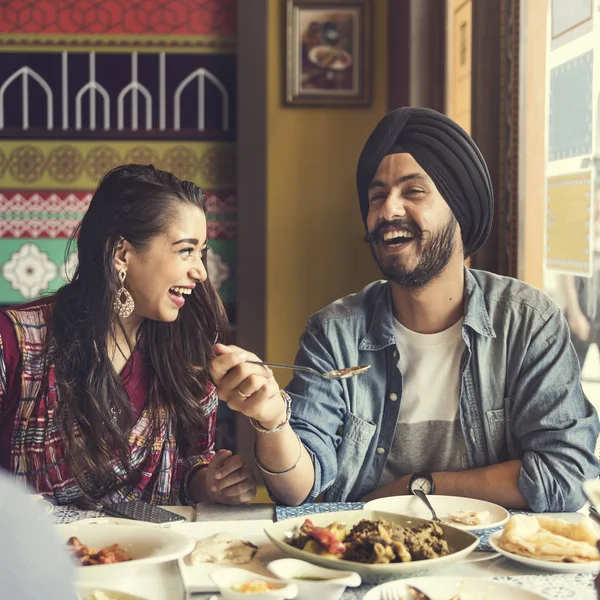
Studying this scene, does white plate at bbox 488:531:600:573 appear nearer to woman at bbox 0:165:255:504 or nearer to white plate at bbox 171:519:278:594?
white plate at bbox 171:519:278:594

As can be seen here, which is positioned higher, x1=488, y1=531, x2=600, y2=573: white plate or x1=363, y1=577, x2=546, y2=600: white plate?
x1=363, y1=577, x2=546, y2=600: white plate

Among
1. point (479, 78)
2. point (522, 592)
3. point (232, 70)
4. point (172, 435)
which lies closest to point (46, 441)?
point (172, 435)

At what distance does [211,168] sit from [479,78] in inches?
50.5

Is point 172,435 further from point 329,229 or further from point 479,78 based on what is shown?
point 329,229

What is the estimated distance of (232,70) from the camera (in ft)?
11.2

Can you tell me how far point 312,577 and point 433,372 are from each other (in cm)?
82

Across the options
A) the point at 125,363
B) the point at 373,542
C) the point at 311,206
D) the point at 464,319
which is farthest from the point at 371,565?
the point at 311,206

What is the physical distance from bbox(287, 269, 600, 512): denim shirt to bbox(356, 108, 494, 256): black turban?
0.17 metres

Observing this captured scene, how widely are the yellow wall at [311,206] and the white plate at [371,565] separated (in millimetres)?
2117

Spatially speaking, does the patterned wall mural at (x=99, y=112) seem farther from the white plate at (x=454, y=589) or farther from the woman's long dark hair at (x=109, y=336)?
the white plate at (x=454, y=589)

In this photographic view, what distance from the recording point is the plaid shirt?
5.71 feet

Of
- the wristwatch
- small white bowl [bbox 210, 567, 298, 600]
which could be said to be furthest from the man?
small white bowl [bbox 210, 567, 298, 600]

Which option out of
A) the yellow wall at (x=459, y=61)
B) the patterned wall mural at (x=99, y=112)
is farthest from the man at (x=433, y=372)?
the patterned wall mural at (x=99, y=112)

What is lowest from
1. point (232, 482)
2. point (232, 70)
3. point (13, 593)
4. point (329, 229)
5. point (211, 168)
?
point (232, 482)
